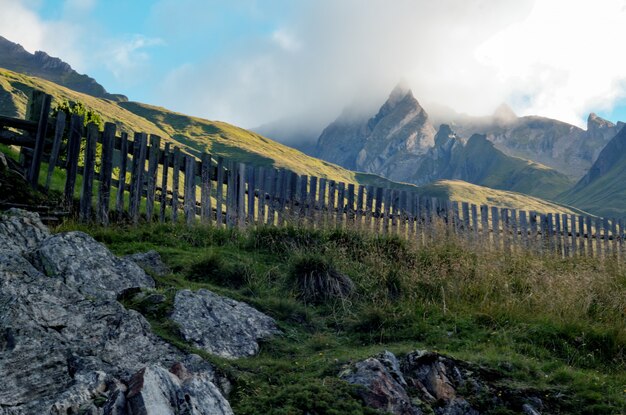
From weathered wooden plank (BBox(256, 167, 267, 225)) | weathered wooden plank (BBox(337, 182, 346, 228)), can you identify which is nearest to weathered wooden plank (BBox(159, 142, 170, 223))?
weathered wooden plank (BBox(256, 167, 267, 225))

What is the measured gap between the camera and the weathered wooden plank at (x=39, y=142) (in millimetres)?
9744

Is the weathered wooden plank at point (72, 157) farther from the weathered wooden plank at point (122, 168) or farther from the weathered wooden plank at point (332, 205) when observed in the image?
the weathered wooden plank at point (332, 205)

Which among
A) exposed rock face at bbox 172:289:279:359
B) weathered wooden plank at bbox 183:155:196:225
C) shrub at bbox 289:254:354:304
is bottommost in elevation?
exposed rock face at bbox 172:289:279:359

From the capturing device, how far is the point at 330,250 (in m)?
8.98

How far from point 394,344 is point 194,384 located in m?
3.06

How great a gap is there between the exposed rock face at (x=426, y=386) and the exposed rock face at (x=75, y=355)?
1.36 metres

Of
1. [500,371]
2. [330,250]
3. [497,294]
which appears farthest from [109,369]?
[497,294]

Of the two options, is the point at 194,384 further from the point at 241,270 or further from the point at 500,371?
the point at 241,270

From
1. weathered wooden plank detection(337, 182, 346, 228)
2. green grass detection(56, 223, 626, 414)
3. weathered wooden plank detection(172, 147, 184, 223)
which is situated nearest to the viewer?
green grass detection(56, 223, 626, 414)

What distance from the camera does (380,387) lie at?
454cm

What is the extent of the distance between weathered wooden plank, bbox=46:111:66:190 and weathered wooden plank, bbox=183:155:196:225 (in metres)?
2.60

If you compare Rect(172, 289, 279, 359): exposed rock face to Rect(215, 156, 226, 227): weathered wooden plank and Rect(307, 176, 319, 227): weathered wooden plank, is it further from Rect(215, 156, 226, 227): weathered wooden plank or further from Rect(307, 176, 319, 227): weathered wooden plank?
Rect(307, 176, 319, 227): weathered wooden plank

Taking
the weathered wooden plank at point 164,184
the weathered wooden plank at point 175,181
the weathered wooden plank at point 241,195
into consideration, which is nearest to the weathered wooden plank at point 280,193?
the weathered wooden plank at point 241,195

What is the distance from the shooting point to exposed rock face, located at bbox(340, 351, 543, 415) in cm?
451
